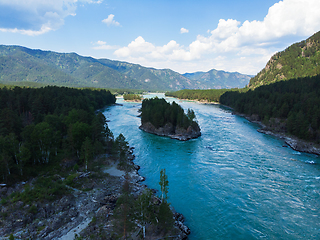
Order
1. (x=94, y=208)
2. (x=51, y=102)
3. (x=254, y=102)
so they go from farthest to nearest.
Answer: (x=254, y=102) → (x=51, y=102) → (x=94, y=208)

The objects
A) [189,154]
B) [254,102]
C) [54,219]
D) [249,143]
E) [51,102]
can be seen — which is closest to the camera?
[54,219]

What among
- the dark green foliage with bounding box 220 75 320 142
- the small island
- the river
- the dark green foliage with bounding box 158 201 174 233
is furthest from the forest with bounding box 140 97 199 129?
the dark green foliage with bounding box 158 201 174 233

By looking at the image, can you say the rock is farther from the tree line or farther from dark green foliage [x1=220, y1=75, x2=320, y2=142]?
dark green foliage [x1=220, y1=75, x2=320, y2=142]

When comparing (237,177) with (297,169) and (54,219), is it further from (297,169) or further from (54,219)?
(54,219)

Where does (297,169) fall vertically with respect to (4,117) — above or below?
below

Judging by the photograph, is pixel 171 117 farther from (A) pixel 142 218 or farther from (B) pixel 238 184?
(A) pixel 142 218

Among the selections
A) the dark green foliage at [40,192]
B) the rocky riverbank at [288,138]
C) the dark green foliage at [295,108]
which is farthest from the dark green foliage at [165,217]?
the dark green foliage at [295,108]

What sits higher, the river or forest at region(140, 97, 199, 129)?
forest at region(140, 97, 199, 129)

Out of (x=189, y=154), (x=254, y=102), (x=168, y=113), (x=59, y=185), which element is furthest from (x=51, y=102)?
(x=254, y=102)
